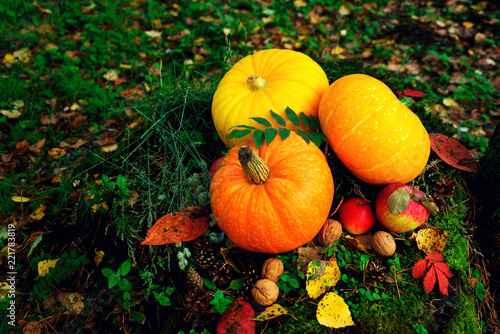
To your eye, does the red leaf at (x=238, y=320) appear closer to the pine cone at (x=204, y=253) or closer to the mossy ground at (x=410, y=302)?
the mossy ground at (x=410, y=302)

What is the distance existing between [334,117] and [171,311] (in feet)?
5.28

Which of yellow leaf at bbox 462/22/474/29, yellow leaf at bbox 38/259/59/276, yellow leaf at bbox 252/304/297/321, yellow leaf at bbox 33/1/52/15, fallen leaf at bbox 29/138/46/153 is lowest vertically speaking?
yellow leaf at bbox 38/259/59/276

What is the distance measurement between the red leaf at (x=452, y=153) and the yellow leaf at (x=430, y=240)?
0.60 metres

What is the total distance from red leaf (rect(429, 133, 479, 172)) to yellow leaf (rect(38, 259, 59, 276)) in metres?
2.92

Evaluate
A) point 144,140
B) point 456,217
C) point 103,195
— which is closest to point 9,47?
point 144,140

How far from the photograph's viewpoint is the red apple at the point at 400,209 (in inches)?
81.4

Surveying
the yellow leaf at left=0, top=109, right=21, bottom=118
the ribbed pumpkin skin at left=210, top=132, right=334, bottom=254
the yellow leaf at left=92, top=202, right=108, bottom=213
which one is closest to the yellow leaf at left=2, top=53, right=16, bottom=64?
the yellow leaf at left=0, top=109, right=21, bottom=118

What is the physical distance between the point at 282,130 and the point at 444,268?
1.29m

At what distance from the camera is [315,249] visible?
2.25m

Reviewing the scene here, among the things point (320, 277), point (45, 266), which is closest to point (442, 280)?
point (320, 277)

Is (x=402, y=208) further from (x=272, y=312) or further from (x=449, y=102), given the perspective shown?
(x=449, y=102)

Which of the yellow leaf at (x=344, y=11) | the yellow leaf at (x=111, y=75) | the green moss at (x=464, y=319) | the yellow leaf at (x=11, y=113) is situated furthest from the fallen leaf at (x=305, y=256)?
the yellow leaf at (x=344, y=11)

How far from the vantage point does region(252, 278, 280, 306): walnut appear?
1983 millimetres

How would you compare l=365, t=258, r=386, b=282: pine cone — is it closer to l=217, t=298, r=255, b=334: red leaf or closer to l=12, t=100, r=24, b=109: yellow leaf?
l=217, t=298, r=255, b=334: red leaf
